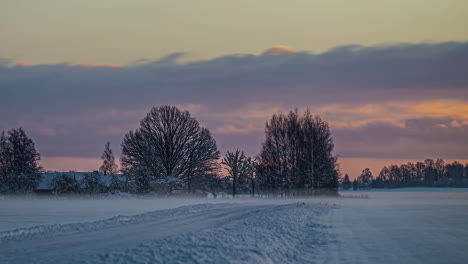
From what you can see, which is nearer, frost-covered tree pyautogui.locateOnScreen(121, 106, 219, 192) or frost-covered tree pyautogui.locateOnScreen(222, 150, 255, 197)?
frost-covered tree pyautogui.locateOnScreen(121, 106, 219, 192)

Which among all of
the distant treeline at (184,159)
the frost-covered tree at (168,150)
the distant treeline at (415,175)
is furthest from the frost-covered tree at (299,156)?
the distant treeline at (415,175)

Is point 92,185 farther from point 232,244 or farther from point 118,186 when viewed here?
point 232,244

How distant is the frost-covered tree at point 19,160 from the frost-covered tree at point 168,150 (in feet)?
37.7

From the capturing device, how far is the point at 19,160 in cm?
5838

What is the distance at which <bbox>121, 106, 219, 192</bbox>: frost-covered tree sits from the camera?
57.5 metres

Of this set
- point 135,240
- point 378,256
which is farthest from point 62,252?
point 378,256

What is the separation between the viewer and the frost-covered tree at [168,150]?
189 feet

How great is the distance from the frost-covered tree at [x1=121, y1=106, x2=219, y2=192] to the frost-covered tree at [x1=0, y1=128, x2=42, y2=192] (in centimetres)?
1148

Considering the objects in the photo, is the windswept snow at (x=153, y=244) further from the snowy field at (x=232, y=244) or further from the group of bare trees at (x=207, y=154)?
the group of bare trees at (x=207, y=154)

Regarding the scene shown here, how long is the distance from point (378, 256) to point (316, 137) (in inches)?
1870

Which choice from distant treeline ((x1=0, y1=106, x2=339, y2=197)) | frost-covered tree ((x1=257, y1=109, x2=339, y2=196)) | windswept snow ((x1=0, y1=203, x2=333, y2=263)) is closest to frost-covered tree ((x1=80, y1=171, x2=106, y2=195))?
distant treeline ((x1=0, y1=106, x2=339, y2=197))

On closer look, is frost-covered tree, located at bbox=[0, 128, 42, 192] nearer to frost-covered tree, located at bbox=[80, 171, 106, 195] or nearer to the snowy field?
frost-covered tree, located at bbox=[80, 171, 106, 195]

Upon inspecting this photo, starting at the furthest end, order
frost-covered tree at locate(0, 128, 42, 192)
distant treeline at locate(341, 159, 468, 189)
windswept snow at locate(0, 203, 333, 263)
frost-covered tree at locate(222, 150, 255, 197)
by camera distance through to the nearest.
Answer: distant treeline at locate(341, 159, 468, 189) → frost-covered tree at locate(222, 150, 255, 197) → frost-covered tree at locate(0, 128, 42, 192) → windswept snow at locate(0, 203, 333, 263)

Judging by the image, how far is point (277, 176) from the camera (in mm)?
60656
